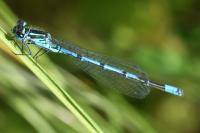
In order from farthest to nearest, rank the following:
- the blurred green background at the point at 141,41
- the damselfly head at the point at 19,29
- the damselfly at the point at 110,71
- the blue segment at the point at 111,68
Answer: the blurred green background at the point at 141,41 → the blue segment at the point at 111,68 → the damselfly at the point at 110,71 → the damselfly head at the point at 19,29

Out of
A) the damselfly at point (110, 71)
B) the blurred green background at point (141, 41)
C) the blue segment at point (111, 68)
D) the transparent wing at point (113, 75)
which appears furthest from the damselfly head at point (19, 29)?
the blue segment at point (111, 68)

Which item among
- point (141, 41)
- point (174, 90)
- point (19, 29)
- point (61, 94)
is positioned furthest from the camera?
point (141, 41)

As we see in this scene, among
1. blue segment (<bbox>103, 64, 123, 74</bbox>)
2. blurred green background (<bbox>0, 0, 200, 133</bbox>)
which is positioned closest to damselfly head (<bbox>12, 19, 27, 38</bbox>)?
blurred green background (<bbox>0, 0, 200, 133</bbox>)

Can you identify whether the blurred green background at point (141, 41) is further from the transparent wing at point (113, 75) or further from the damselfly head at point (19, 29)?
the damselfly head at point (19, 29)

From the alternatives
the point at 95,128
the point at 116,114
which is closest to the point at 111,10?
the point at 116,114

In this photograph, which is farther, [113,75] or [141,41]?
[141,41]

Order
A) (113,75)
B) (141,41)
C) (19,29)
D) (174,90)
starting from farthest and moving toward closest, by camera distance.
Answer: (141,41)
(113,75)
(174,90)
(19,29)

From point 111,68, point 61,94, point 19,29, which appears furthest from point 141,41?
point 61,94

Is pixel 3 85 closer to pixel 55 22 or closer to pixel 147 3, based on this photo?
pixel 55 22

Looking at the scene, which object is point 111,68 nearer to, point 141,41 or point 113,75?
point 113,75
